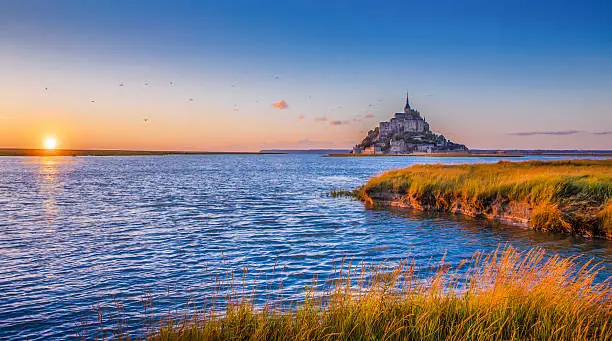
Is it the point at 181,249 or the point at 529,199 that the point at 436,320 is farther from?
the point at 529,199

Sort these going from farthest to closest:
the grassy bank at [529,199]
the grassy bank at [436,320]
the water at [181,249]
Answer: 1. the grassy bank at [529,199]
2. the water at [181,249]
3. the grassy bank at [436,320]

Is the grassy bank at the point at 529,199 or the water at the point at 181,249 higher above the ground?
the grassy bank at the point at 529,199

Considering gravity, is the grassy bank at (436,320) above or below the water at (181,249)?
above

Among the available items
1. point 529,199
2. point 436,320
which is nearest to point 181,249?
point 436,320

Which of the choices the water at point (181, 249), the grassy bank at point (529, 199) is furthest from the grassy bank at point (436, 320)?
the grassy bank at point (529, 199)

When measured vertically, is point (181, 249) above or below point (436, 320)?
below

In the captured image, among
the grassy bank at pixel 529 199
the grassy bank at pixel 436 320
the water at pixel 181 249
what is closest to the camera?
the grassy bank at pixel 436 320

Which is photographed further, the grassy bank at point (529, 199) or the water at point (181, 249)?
the grassy bank at point (529, 199)

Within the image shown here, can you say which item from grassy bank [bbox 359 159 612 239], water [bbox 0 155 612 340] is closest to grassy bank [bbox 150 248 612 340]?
water [bbox 0 155 612 340]

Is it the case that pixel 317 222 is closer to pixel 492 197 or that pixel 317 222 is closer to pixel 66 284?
pixel 492 197

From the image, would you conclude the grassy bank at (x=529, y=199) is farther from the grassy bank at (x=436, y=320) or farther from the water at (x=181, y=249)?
the grassy bank at (x=436, y=320)

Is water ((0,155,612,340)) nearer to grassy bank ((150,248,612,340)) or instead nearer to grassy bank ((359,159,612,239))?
grassy bank ((359,159,612,239))

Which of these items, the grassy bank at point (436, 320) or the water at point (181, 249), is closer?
the grassy bank at point (436, 320)

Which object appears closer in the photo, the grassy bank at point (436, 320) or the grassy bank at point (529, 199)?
the grassy bank at point (436, 320)
